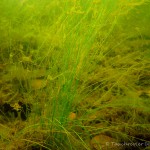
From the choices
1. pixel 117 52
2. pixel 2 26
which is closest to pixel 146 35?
pixel 117 52

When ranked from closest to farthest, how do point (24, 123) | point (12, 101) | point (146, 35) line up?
1. point (24, 123)
2. point (12, 101)
3. point (146, 35)

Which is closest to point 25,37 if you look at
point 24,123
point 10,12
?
point 10,12

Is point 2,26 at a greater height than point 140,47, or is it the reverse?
point 2,26

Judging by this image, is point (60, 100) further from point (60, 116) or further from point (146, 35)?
point (146, 35)

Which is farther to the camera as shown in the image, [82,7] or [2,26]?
A: [2,26]

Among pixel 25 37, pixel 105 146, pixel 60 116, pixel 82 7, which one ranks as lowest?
pixel 105 146

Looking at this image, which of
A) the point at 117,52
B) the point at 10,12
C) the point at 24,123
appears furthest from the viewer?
the point at 10,12

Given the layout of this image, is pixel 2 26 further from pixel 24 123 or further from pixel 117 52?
pixel 24 123
